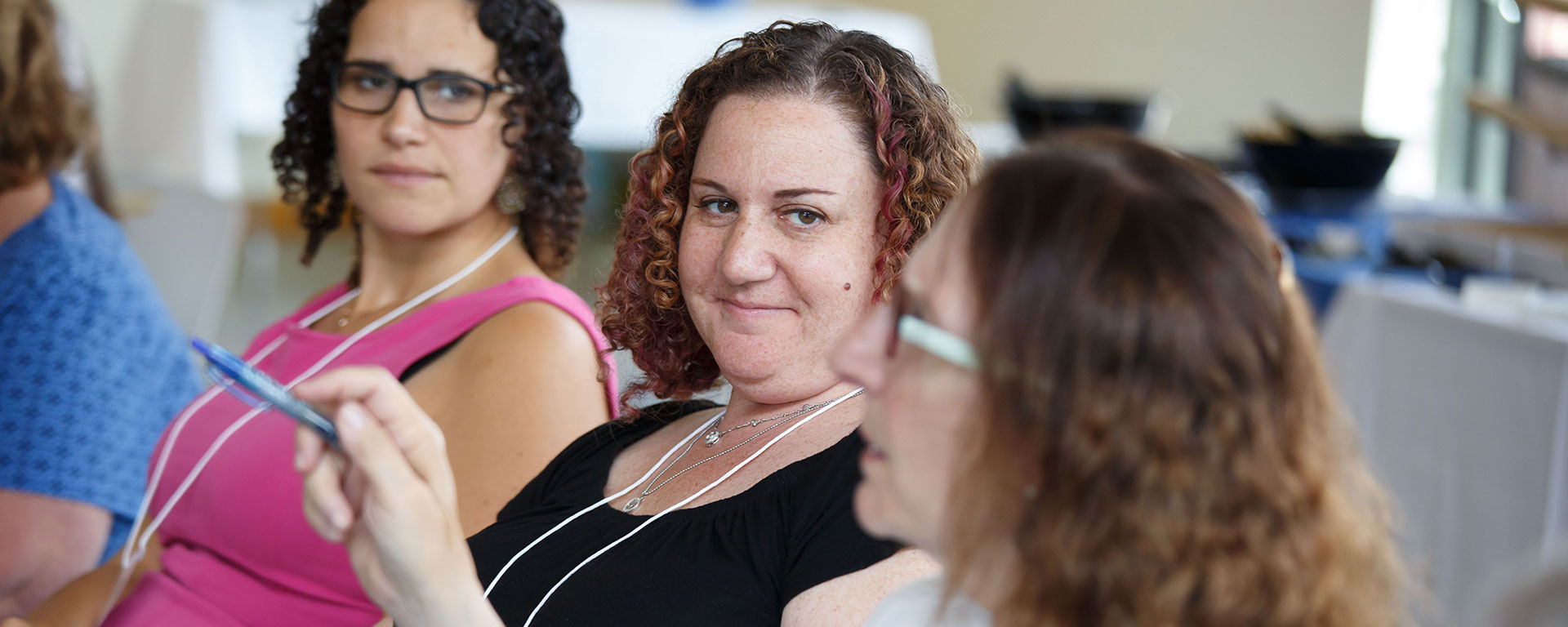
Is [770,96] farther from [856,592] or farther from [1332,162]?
[1332,162]

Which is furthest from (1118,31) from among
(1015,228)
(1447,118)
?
(1015,228)

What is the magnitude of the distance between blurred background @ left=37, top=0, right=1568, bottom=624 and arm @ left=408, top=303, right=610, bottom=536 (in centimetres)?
22

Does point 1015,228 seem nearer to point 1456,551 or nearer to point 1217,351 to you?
point 1217,351

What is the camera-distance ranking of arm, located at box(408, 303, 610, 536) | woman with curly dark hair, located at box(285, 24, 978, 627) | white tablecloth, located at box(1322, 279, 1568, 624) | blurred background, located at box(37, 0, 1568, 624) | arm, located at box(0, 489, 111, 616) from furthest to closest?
1. blurred background, located at box(37, 0, 1568, 624)
2. white tablecloth, located at box(1322, 279, 1568, 624)
3. arm, located at box(0, 489, 111, 616)
4. arm, located at box(408, 303, 610, 536)
5. woman with curly dark hair, located at box(285, 24, 978, 627)

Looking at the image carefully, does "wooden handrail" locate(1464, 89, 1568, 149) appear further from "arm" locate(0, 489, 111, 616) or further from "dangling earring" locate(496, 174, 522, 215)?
"arm" locate(0, 489, 111, 616)

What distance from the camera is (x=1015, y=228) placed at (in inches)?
26.3

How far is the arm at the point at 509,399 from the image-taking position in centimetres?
142

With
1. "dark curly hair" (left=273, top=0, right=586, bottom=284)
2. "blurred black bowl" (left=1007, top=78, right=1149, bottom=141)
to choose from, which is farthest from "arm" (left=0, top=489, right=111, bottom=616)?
"blurred black bowl" (left=1007, top=78, right=1149, bottom=141)

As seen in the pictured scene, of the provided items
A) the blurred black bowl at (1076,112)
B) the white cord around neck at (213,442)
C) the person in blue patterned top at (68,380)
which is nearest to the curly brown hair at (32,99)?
the person in blue patterned top at (68,380)

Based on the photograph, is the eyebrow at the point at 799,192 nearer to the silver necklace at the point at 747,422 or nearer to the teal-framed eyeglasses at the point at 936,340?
the silver necklace at the point at 747,422

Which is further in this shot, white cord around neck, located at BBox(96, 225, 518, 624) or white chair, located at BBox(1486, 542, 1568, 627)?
white cord around neck, located at BBox(96, 225, 518, 624)

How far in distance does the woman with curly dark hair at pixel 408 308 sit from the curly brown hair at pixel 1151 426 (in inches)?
35.0

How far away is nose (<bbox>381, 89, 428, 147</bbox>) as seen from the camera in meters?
1.69

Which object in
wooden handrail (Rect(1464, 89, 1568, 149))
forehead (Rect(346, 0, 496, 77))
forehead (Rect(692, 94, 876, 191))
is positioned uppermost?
forehead (Rect(346, 0, 496, 77))
